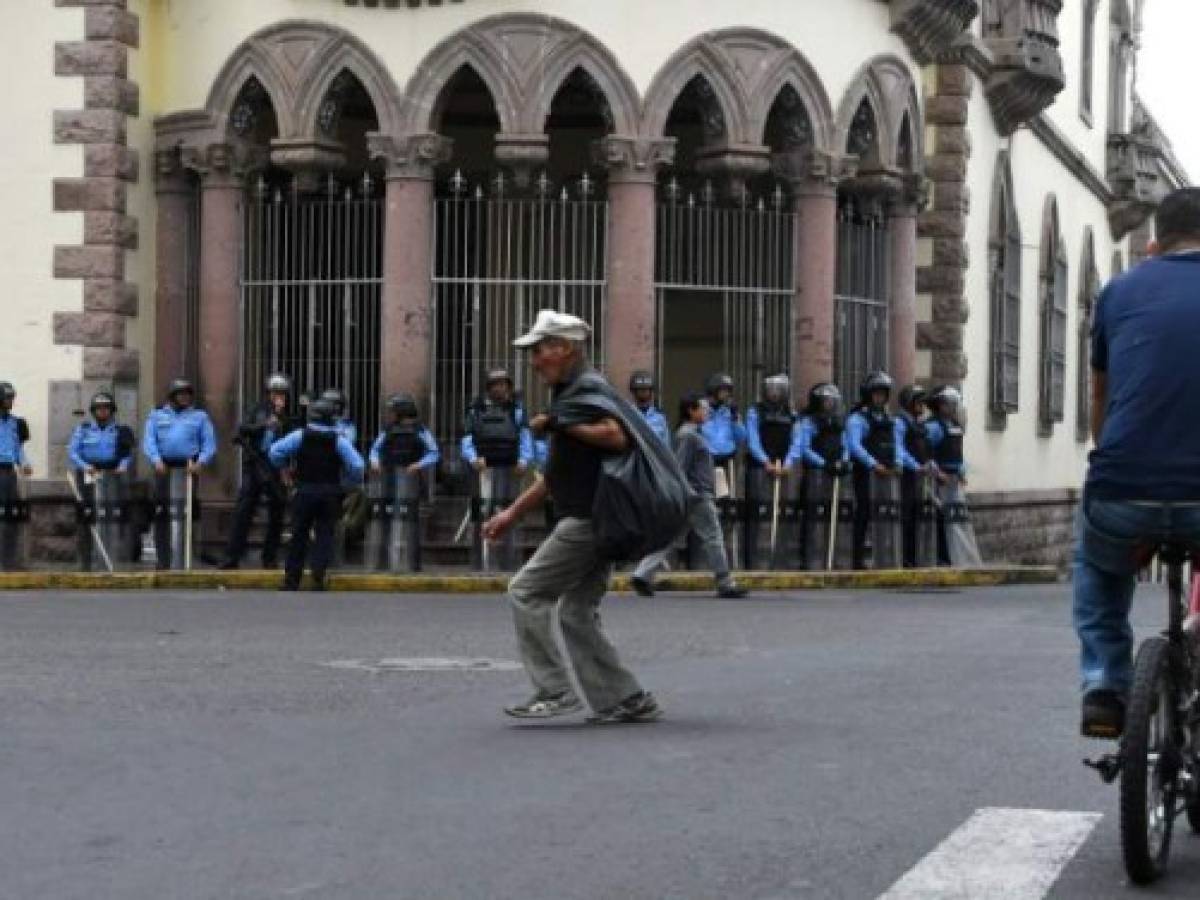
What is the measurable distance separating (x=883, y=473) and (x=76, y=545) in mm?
7366

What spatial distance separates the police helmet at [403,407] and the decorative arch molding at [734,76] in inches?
135

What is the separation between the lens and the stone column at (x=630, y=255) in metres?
23.6

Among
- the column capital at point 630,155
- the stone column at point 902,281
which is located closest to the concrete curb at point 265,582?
the column capital at point 630,155

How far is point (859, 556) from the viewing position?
78.8 feet

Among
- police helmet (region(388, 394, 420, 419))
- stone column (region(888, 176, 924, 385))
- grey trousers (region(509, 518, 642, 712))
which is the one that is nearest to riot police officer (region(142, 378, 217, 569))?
police helmet (region(388, 394, 420, 419))

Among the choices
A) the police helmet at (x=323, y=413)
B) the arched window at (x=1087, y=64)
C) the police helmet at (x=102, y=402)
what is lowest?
the police helmet at (x=323, y=413)

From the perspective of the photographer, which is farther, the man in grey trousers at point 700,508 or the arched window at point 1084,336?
the arched window at point 1084,336

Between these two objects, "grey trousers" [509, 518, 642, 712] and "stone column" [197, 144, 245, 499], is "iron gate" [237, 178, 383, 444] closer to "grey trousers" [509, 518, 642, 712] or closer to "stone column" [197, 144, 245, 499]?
"stone column" [197, 144, 245, 499]

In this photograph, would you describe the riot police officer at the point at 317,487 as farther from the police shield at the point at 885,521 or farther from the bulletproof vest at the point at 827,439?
the police shield at the point at 885,521

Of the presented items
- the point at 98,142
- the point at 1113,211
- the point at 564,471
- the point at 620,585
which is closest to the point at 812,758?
the point at 564,471

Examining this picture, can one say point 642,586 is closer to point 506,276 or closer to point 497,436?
point 497,436

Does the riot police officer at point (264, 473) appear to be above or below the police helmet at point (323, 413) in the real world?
below

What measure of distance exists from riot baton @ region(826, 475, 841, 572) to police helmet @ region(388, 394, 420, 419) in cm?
400

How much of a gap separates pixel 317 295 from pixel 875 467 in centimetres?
541
